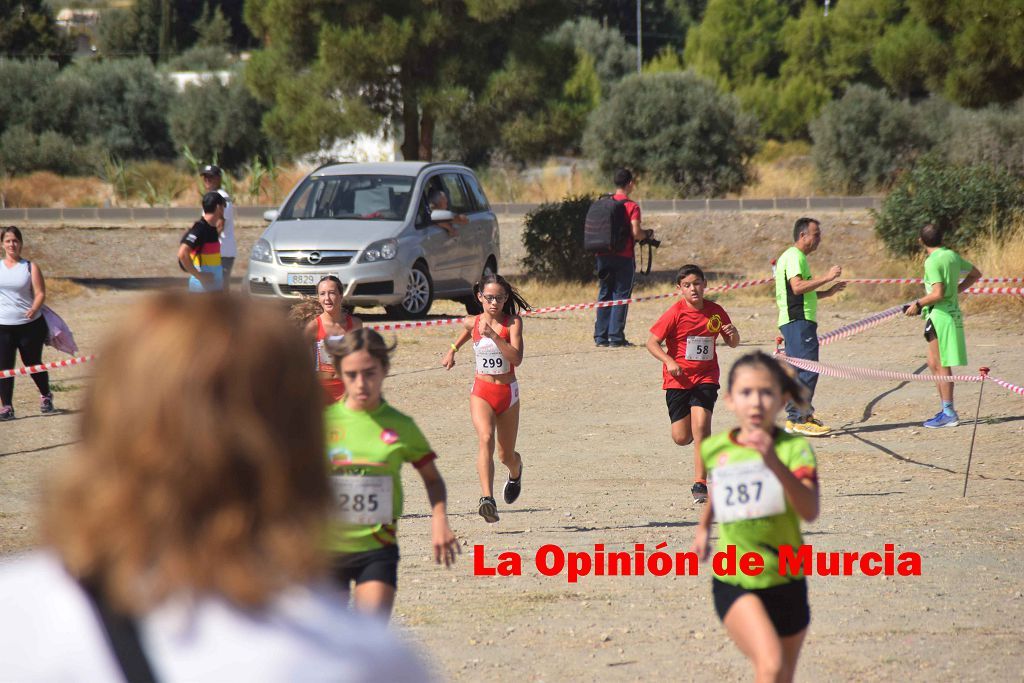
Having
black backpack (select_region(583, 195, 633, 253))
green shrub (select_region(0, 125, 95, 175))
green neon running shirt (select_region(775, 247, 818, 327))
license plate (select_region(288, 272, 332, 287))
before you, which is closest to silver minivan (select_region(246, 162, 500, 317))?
license plate (select_region(288, 272, 332, 287))

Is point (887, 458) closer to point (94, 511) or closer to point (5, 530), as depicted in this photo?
point (5, 530)

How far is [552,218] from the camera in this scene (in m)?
20.9

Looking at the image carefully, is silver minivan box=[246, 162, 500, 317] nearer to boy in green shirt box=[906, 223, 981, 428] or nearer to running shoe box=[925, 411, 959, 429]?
boy in green shirt box=[906, 223, 981, 428]

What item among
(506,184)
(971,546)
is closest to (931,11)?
(506,184)

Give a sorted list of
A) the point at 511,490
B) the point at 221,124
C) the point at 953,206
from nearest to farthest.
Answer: the point at 511,490 → the point at 953,206 → the point at 221,124

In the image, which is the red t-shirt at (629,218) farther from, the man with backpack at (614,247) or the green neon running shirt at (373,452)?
the green neon running shirt at (373,452)

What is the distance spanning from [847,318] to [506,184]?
56.6 ft

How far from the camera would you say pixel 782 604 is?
170 inches

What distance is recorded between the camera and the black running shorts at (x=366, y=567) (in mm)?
4621

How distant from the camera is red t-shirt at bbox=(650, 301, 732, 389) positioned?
861cm

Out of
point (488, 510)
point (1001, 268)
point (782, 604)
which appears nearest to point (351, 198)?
point (1001, 268)

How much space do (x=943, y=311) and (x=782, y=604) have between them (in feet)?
24.2

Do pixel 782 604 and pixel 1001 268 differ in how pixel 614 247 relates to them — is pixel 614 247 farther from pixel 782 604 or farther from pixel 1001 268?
pixel 782 604

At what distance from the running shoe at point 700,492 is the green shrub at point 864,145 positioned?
26.7 metres
